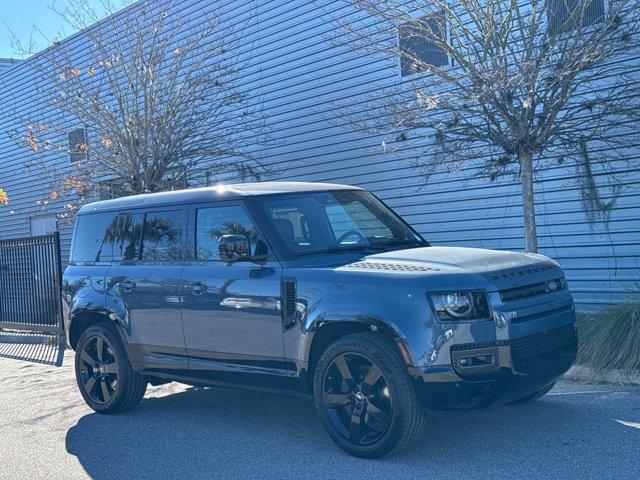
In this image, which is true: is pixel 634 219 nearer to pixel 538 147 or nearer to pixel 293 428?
pixel 538 147

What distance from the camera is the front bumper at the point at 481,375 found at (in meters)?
4.86

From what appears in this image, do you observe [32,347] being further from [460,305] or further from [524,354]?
[524,354]

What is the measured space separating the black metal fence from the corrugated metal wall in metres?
4.48

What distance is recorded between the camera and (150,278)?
21.9 feet

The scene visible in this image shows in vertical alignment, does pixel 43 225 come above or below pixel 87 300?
above

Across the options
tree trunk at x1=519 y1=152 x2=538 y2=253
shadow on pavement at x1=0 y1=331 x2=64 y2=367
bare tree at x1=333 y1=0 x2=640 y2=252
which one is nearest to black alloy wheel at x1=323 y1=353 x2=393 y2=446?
bare tree at x1=333 y1=0 x2=640 y2=252

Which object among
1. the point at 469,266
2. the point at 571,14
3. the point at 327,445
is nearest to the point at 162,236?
the point at 327,445

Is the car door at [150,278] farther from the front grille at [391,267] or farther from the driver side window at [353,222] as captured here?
the front grille at [391,267]

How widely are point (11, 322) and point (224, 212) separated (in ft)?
31.4

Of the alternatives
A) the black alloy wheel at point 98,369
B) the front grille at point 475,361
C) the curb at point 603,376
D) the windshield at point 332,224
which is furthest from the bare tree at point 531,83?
the black alloy wheel at point 98,369

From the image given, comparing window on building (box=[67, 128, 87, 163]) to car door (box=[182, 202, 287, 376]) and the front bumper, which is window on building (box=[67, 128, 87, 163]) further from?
the front bumper

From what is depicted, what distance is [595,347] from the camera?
7.56 metres

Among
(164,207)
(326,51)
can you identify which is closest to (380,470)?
(164,207)

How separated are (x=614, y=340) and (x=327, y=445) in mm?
3387
